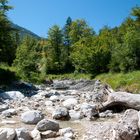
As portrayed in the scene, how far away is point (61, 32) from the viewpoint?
2901 inches

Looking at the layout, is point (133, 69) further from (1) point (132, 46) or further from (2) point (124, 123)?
(2) point (124, 123)

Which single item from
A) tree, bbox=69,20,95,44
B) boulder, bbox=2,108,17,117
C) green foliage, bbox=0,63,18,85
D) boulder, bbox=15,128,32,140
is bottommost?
boulder, bbox=15,128,32,140

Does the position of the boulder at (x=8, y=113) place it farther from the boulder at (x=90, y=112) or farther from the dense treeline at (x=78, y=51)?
the dense treeline at (x=78, y=51)

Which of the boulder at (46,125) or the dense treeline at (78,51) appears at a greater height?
the dense treeline at (78,51)

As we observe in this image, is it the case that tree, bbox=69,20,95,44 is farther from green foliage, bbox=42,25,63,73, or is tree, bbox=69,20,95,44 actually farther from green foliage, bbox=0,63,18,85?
green foliage, bbox=0,63,18,85

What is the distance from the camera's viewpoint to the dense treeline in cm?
4322

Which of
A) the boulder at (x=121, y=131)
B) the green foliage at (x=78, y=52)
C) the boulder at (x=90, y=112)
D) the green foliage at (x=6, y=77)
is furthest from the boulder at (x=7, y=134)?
the green foliage at (x=6, y=77)

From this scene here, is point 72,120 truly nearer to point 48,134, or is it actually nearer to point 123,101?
point 123,101

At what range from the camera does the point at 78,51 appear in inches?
2411

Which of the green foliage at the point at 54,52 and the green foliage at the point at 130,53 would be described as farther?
the green foliage at the point at 54,52

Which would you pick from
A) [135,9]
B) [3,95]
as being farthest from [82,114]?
[135,9]

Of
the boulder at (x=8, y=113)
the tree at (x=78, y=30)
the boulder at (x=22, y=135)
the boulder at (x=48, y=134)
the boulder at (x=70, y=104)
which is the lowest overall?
the boulder at (x=48, y=134)

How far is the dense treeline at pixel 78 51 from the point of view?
142 feet

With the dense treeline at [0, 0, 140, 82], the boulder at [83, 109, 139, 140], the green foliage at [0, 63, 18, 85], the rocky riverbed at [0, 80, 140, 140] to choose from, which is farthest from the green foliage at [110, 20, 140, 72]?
the boulder at [83, 109, 139, 140]
